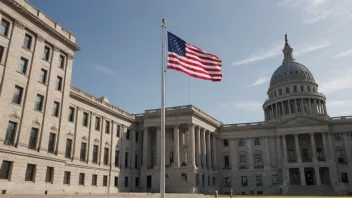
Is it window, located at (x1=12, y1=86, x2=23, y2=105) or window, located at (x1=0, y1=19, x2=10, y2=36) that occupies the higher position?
window, located at (x1=0, y1=19, x2=10, y2=36)

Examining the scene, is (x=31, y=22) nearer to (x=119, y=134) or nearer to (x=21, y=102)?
(x=21, y=102)

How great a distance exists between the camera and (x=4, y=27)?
35000 mm

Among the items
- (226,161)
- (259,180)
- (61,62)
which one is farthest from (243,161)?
(61,62)

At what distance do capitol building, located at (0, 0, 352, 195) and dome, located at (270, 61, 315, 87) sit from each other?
107 inches

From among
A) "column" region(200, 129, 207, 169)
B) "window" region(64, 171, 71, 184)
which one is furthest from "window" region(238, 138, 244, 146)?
"window" region(64, 171, 71, 184)

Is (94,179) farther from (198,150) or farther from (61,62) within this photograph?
(198,150)

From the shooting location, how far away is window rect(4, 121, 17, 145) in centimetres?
3360

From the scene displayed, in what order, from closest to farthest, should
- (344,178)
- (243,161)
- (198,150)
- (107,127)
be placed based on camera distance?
1. (107,127)
2. (198,150)
3. (344,178)
4. (243,161)

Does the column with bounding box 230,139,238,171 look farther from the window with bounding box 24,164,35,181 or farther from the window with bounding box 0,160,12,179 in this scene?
the window with bounding box 0,160,12,179

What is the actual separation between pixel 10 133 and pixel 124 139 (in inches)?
1355

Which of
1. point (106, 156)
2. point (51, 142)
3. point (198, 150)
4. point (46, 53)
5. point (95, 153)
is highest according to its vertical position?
point (46, 53)

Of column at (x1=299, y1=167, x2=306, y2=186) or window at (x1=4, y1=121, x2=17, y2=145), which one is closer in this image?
window at (x1=4, y1=121, x2=17, y2=145)

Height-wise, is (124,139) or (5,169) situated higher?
(124,139)

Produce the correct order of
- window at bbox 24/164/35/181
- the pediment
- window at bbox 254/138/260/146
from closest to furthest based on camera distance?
window at bbox 24/164/35/181
the pediment
window at bbox 254/138/260/146
